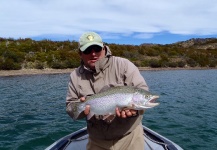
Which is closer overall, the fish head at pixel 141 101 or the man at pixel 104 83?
the fish head at pixel 141 101

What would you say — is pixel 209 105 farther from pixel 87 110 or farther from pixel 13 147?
pixel 87 110

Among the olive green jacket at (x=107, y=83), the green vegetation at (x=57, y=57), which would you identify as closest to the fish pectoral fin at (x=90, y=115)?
the olive green jacket at (x=107, y=83)

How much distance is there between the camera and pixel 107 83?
439 centimetres

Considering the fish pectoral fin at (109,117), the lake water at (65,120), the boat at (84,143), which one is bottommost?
the lake water at (65,120)

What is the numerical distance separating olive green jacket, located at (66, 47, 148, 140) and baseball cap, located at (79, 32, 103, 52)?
0.90ft

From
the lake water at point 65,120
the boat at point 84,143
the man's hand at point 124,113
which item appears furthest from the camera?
the lake water at point 65,120

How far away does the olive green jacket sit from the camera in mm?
4320

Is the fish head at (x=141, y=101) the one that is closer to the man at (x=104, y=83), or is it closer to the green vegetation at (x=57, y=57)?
the man at (x=104, y=83)

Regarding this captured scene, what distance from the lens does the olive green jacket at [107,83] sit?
432 cm

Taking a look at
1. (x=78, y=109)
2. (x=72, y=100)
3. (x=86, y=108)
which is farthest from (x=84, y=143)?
(x=86, y=108)

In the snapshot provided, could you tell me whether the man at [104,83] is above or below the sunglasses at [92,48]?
below

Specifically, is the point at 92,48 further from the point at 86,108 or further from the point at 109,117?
the point at 109,117

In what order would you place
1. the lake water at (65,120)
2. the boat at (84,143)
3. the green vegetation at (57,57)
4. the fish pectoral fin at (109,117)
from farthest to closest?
the green vegetation at (57,57)
the lake water at (65,120)
the boat at (84,143)
the fish pectoral fin at (109,117)

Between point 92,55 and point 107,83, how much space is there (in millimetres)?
482
